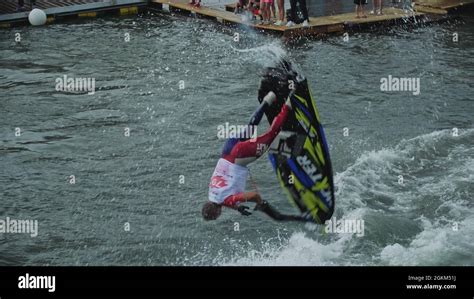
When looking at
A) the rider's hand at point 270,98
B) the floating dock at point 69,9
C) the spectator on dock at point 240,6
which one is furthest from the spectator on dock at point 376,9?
the rider's hand at point 270,98

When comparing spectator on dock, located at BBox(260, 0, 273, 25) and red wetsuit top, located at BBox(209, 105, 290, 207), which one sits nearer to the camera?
red wetsuit top, located at BBox(209, 105, 290, 207)

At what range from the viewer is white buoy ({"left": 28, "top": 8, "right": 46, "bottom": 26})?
27934 mm

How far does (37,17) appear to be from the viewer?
92.2 ft

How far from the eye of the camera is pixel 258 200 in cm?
1335

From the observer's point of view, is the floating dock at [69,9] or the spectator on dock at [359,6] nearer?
the spectator on dock at [359,6]

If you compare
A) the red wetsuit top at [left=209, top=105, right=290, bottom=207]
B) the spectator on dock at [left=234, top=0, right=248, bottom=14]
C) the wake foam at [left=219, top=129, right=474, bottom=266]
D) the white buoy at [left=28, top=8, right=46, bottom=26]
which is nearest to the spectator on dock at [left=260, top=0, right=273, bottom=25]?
the spectator on dock at [left=234, top=0, right=248, bottom=14]

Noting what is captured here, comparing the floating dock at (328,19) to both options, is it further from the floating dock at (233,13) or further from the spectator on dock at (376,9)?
the spectator on dock at (376,9)

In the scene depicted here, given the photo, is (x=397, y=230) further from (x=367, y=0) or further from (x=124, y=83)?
Answer: (x=367, y=0)

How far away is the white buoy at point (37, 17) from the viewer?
27934 mm

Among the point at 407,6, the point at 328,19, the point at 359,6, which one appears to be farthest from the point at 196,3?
the point at 407,6

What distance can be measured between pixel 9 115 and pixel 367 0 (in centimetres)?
1451

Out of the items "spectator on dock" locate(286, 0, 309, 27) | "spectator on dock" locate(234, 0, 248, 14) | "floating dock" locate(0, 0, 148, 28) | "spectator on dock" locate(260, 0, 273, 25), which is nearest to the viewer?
"spectator on dock" locate(286, 0, 309, 27)

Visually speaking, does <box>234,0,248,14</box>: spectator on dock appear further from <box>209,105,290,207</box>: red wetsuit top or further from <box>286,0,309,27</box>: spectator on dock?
<box>209,105,290,207</box>: red wetsuit top

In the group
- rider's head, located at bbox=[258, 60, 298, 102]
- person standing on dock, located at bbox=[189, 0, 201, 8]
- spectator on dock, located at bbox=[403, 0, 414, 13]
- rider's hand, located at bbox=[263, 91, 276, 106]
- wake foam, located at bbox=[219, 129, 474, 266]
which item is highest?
person standing on dock, located at bbox=[189, 0, 201, 8]
